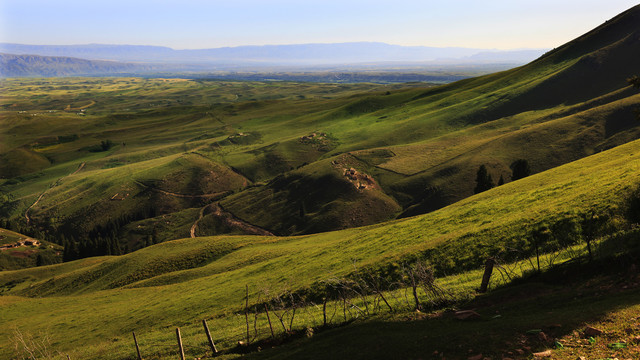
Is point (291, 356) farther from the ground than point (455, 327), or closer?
closer

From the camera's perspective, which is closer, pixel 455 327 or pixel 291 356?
pixel 455 327

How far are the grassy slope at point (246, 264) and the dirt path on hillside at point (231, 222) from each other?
6043cm

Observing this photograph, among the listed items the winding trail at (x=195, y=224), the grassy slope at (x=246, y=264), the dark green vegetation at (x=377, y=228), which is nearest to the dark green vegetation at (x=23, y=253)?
the dark green vegetation at (x=377, y=228)

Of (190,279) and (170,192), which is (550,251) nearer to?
(190,279)

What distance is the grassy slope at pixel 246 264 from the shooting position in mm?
34688

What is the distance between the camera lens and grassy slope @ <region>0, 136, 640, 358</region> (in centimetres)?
3469

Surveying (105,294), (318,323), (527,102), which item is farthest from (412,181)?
(318,323)

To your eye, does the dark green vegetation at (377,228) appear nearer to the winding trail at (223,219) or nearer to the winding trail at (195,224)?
the winding trail at (223,219)

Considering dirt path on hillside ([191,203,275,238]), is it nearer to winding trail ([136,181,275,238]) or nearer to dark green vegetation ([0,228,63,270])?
winding trail ([136,181,275,238])

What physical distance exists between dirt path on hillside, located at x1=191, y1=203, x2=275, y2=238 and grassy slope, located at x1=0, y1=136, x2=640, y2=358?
2379 inches

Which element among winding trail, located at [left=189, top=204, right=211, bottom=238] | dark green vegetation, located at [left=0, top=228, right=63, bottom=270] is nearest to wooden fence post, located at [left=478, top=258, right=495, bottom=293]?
winding trail, located at [left=189, top=204, right=211, bottom=238]

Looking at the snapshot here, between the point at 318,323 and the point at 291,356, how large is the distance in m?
6.75

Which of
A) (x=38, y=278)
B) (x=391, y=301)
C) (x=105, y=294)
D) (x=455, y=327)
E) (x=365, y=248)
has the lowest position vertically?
(x=38, y=278)

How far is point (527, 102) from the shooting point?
181 m
